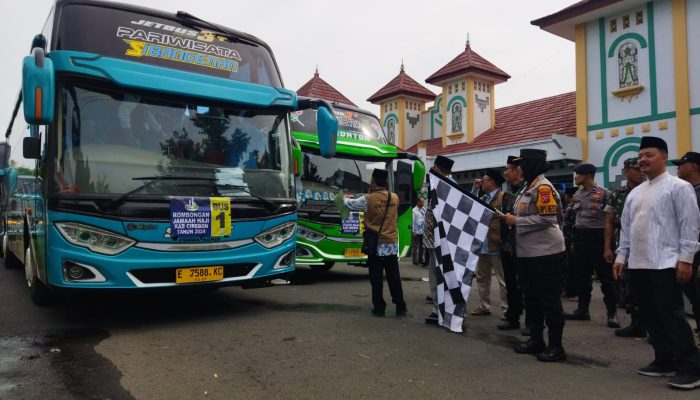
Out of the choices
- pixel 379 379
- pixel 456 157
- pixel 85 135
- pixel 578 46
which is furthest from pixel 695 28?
pixel 85 135

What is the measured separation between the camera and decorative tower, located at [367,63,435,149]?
2056 centimetres

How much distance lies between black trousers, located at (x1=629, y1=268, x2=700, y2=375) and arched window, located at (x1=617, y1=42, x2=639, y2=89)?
9797 mm

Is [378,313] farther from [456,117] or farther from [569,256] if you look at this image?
[456,117]

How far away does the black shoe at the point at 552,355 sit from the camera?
4301 millimetres

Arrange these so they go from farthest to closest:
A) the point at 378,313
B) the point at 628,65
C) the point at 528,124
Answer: the point at 528,124 → the point at 628,65 → the point at 378,313

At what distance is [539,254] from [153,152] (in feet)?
12.7

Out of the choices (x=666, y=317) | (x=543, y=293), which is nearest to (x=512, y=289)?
(x=543, y=293)

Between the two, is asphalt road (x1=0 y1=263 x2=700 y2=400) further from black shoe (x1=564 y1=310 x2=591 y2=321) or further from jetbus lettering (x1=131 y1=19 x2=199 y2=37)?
jetbus lettering (x1=131 y1=19 x2=199 y2=37)

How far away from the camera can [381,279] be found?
616 cm

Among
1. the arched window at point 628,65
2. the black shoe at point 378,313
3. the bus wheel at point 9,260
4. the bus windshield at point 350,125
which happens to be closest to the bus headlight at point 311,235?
the bus windshield at point 350,125

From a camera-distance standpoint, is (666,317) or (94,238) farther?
(94,238)

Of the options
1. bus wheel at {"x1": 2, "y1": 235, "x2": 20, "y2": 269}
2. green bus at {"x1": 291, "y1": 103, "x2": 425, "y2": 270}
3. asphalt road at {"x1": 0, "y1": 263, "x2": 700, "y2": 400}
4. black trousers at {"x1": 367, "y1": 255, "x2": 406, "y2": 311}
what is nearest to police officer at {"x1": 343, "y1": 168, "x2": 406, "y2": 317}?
black trousers at {"x1": 367, "y1": 255, "x2": 406, "y2": 311}

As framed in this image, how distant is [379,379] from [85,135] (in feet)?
11.8

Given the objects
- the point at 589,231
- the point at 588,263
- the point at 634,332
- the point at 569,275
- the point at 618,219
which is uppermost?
the point at 618,219
